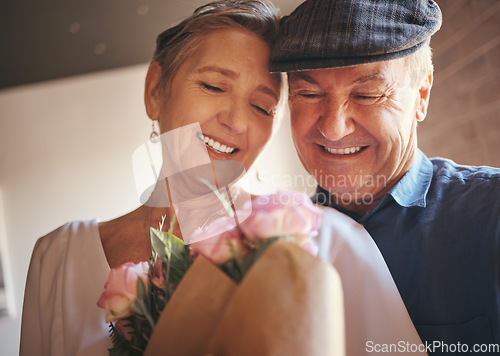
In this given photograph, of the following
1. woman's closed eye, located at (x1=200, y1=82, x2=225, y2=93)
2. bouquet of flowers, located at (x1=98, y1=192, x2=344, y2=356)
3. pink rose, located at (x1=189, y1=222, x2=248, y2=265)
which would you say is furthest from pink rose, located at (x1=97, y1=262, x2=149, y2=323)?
woman's closed eye, located at (x1=200, y1=82, x2=225, y2=93)

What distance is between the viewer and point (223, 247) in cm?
53

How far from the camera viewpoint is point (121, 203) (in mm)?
1119

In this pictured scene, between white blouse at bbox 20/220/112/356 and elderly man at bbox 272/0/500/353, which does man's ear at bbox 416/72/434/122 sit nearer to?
elderly man at bbox 272/0/500/353

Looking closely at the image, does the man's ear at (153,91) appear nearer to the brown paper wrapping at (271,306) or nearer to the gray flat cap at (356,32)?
the gray flat cap at (356,32)

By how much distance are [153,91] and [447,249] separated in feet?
2.35

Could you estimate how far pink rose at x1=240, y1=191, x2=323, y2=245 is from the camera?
504 mm

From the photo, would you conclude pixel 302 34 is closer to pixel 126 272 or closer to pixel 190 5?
pixel 190 5

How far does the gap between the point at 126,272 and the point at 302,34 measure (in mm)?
533


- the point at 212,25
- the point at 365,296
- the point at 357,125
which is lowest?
the point at 365,296

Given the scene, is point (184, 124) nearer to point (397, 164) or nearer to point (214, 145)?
point (214, 145)

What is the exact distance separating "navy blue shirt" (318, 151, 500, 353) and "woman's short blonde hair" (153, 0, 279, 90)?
453 mm

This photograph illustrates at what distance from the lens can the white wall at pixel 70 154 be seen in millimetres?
1092

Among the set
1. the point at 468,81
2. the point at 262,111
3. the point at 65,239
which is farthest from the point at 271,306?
the point at 468,81

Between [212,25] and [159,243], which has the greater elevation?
[212,25]
